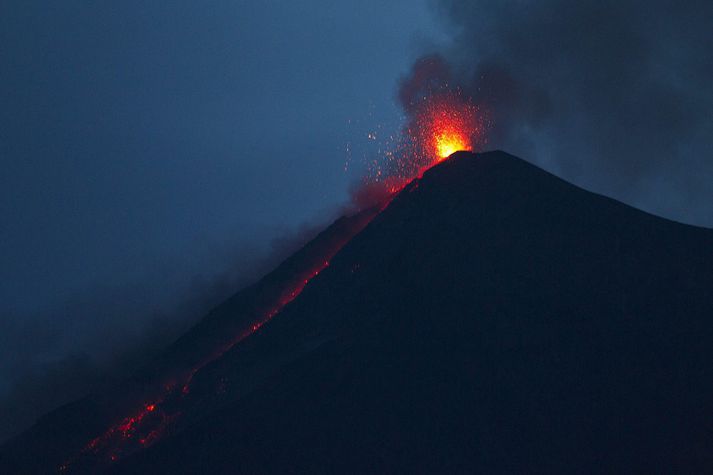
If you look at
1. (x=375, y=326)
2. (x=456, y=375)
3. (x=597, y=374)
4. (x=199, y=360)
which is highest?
(x=199, y=360)

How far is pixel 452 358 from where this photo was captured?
28.9 meters

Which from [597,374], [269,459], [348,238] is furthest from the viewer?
[348,238]

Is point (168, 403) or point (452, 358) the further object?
point (168, 403)

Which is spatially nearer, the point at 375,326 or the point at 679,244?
the point at 375,326

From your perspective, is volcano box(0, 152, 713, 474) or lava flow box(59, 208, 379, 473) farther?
lava flow box(59, 208, 379, 473)

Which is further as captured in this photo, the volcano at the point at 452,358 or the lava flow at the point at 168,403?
the lava flow at the point at 168,403

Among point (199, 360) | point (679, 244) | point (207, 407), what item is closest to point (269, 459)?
point (207, 407)

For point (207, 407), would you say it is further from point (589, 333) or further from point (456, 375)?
point (589, 333)

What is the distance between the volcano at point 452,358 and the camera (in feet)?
87.1

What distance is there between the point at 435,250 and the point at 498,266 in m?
2.33

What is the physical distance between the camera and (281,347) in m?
30.9

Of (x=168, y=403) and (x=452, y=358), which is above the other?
(x=168, y=403)

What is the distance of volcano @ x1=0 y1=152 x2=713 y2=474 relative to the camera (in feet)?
87.1

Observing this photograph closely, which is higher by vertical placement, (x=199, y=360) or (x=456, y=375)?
(x=199, y=360)
